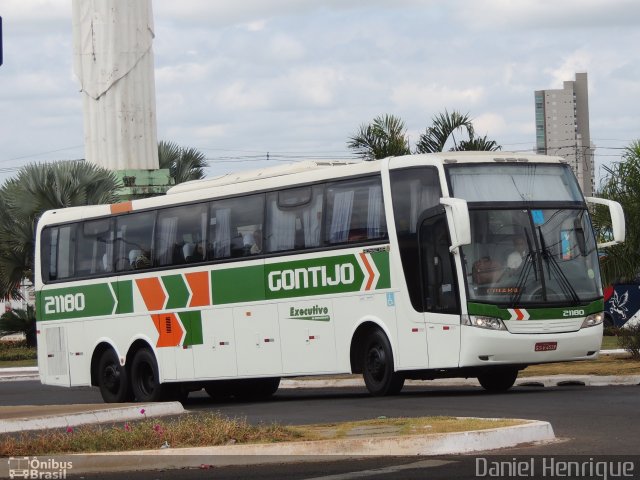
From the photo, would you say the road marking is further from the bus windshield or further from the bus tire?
the bus tire

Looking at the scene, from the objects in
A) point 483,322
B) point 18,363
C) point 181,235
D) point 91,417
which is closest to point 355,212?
point 483,322

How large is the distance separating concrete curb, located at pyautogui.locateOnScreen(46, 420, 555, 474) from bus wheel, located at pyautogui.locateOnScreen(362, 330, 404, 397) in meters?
7.60

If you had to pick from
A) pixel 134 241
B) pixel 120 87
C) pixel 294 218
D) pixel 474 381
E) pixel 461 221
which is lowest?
pixel 474 381

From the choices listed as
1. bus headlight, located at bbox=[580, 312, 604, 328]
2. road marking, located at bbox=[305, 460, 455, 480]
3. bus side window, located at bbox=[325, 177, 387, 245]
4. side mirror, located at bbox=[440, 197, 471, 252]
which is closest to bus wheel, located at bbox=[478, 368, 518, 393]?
bus headlight, located at bbox=[580, 312, 604, 328]

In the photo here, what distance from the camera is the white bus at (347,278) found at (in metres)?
19.4

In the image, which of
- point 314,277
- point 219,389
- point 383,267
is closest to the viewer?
point 383,267

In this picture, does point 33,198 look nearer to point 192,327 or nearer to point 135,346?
point 135,346

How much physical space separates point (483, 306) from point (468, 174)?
1.95 meters

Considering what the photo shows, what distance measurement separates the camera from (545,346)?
63.6ft

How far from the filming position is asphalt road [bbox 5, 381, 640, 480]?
1141 cm

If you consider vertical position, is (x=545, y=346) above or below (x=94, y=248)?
below

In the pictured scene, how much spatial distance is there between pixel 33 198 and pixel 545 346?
22.4 m

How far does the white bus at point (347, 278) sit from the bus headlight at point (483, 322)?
0.02 meters

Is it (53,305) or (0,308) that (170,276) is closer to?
(53,305)
